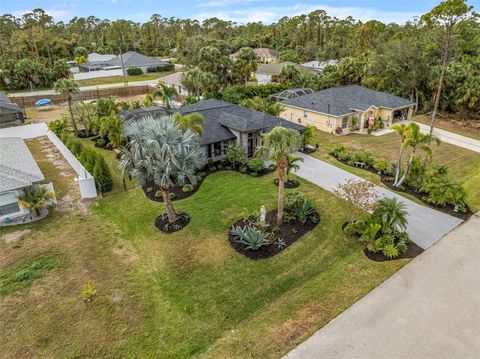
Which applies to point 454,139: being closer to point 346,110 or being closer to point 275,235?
point 346,110

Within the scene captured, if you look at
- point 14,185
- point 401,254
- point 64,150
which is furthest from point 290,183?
point 64,150

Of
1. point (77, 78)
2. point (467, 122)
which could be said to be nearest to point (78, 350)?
point (467, 122)

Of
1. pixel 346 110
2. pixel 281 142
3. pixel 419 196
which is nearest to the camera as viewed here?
pixel 281 142

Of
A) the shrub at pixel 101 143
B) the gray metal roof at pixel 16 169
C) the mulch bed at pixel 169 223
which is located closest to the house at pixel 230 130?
the mulch bed at pixel 169 223

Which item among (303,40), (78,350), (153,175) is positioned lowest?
(78,350)

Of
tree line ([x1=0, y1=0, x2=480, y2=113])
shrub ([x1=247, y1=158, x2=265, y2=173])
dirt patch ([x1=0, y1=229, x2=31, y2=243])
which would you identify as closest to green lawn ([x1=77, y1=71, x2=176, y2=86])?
tree line ([x1=0, y1=0, x2=480, y2=113])

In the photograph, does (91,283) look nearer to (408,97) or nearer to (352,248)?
(352,248)

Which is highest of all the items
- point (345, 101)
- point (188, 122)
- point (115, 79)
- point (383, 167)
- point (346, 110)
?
point (115, 79)
